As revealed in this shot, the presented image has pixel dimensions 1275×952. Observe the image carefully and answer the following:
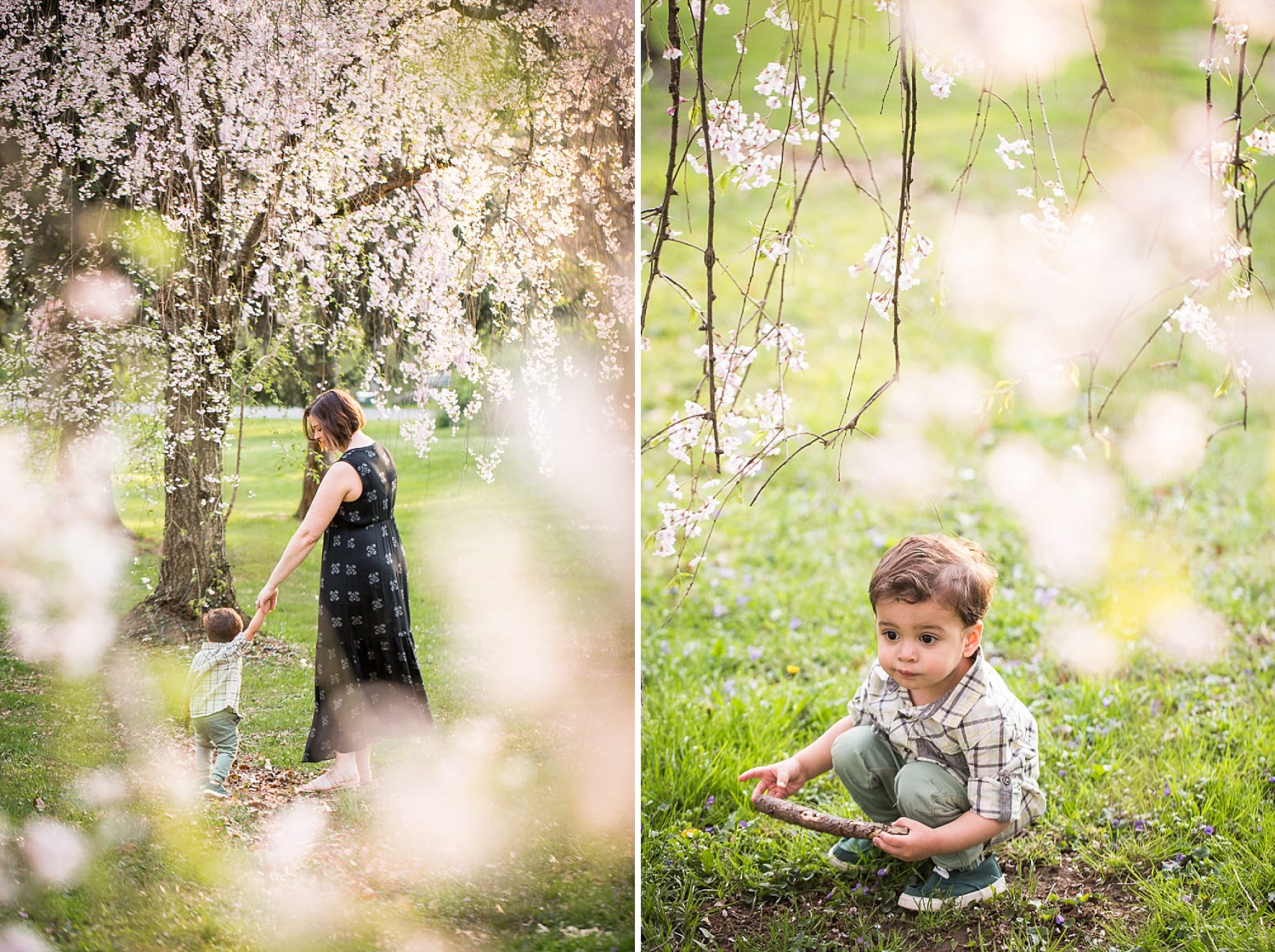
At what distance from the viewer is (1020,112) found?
5480 millimetres

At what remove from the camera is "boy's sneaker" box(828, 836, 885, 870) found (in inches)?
A: 78.3

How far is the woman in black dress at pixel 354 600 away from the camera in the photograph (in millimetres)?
1616

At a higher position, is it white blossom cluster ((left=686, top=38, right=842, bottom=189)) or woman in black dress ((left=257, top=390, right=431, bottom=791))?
white blossom cluster ((left=686, top=38, right=842, bottom=189))

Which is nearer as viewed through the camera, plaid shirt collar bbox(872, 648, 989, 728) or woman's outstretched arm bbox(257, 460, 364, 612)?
woman's outstretched arm bbox(257, 460, 364, 612)

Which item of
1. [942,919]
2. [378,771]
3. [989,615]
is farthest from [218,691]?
[989,615]

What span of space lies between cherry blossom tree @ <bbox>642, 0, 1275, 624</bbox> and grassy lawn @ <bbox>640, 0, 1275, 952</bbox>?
1.5 inches

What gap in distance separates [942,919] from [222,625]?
1.42m

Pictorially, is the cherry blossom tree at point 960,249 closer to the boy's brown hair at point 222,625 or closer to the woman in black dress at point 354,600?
the woman in black dress at point 354,600

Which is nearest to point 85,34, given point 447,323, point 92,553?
point 447,323

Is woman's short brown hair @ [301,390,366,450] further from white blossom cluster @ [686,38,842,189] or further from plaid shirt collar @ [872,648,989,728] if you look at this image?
plaid shirt collar @ [872,648,989,728]

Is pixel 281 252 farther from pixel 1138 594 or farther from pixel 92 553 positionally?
pixel 1138 594

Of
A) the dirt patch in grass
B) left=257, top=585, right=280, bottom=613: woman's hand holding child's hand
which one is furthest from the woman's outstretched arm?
the dirt patch in grass

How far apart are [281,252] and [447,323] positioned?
0.29 meters

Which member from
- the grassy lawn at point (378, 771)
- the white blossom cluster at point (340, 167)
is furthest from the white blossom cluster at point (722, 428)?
the white blossom cluster at point (340, 167)
